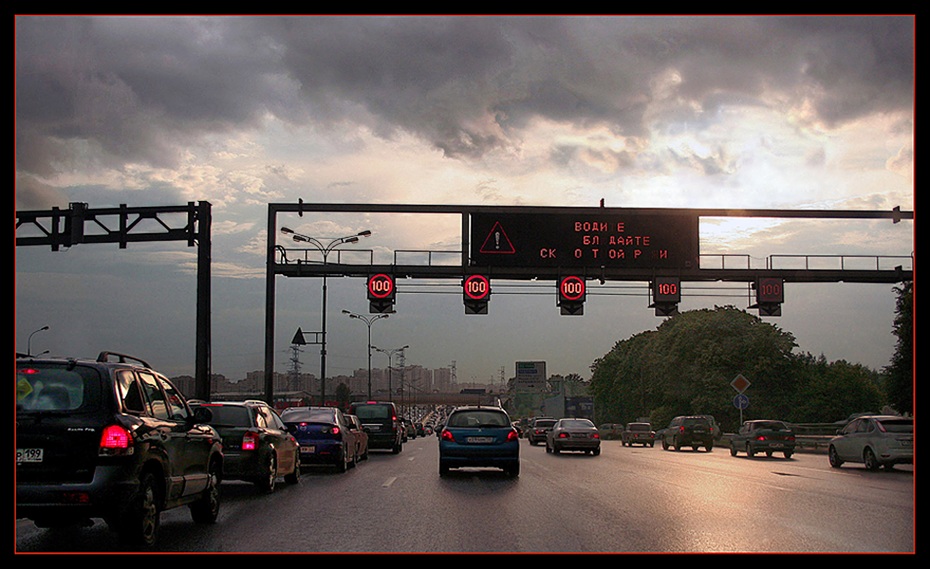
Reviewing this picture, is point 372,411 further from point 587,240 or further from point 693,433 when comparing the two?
point 693,433

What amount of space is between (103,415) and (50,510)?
1009mm

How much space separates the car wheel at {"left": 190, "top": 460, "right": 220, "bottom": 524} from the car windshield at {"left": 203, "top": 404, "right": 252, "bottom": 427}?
3.96m

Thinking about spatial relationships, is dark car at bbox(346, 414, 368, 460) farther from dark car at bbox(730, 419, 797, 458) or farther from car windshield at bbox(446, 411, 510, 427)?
dark car at bbox(730, 419, 797, 458)

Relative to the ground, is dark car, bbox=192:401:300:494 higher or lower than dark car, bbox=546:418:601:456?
higher

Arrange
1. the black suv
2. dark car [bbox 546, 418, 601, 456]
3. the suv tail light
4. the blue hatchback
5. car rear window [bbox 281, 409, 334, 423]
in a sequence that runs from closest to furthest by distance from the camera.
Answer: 1. the black suv
2. the suv tail light
3. the blue hatchback
4. car rear window [bbox 281, 409, 334, 423]
5. dark car [bbox 546, 418, 601, 456]

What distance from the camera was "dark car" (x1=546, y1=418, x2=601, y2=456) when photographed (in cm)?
A: 3550

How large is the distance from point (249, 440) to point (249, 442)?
0.03 metres

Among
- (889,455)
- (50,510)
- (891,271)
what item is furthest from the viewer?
(891,271)

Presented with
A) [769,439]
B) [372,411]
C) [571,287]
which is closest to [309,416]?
[571,287]

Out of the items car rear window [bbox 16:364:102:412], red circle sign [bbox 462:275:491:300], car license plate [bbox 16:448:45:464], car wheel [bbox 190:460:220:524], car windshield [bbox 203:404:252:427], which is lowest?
car wheel [bbox 190:460:220:524]

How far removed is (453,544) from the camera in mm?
10453

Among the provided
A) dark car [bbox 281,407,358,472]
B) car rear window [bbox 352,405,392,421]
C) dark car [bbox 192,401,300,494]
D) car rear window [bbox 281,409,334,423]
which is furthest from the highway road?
car rear window [bbox 352,405,392,421]
